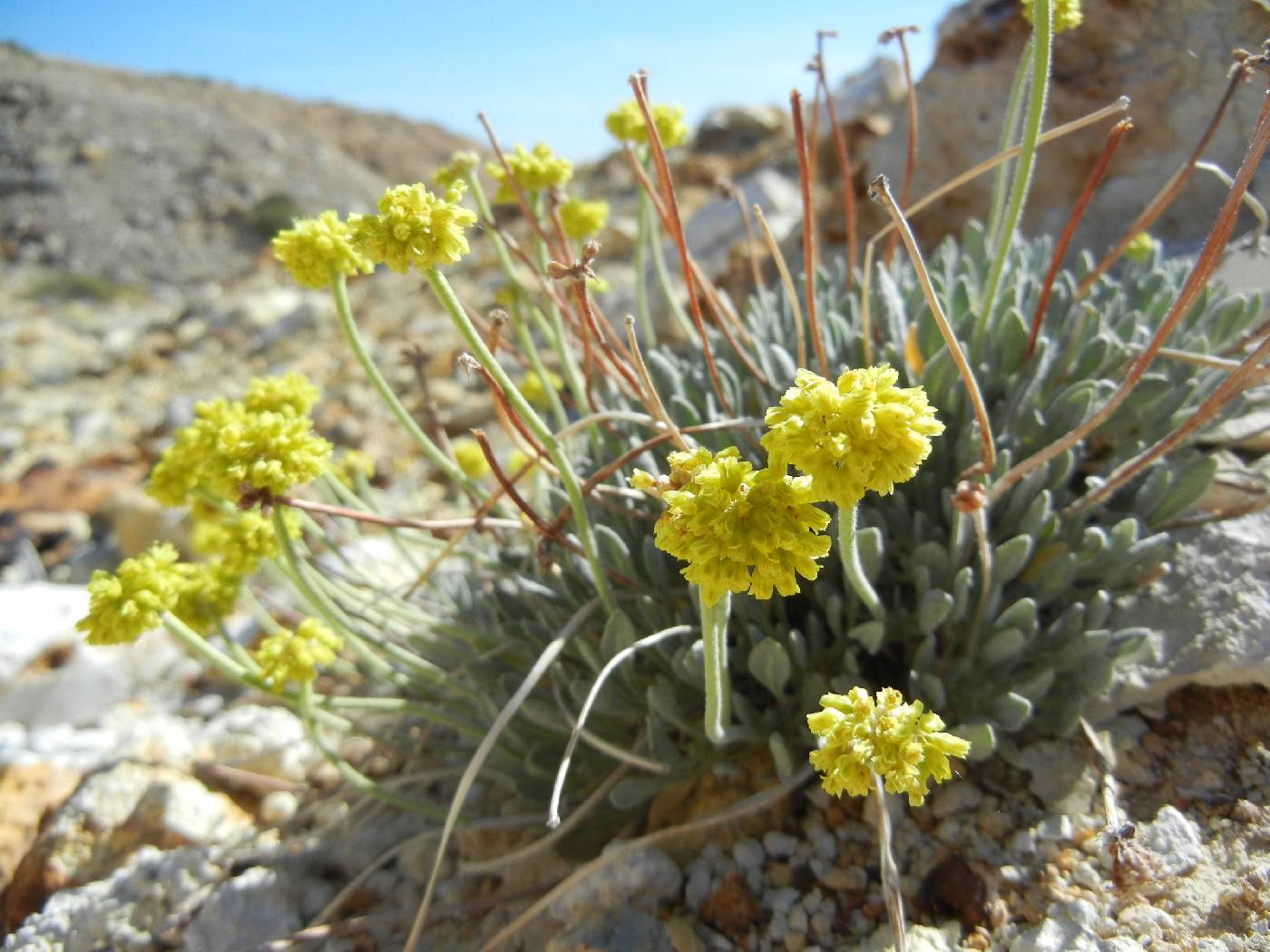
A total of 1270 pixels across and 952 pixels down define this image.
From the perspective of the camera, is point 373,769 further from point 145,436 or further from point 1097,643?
point 145,436

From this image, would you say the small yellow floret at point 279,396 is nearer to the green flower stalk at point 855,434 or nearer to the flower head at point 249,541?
the flower head at point 249,541

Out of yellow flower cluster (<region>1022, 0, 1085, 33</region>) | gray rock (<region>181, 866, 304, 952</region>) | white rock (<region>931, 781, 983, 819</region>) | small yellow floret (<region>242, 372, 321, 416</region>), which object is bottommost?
gray rock (<region>181, 866, 304, 952</region>)

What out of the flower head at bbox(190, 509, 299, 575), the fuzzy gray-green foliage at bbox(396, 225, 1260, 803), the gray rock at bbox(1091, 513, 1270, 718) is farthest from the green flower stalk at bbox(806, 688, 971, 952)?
the flower head at bbox(190, 509, 299, 575)

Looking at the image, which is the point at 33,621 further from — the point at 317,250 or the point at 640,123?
the point at 640,123

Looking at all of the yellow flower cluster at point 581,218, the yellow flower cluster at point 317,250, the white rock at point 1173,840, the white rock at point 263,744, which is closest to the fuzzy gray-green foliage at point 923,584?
the white rock at point 1173,840

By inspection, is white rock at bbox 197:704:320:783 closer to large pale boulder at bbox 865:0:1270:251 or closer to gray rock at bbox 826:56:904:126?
large pale boulder at bbox 865:0:1270:251

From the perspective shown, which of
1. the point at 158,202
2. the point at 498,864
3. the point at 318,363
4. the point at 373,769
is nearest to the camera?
the point at 498,864

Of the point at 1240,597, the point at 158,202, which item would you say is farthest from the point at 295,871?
the point at 158,202
